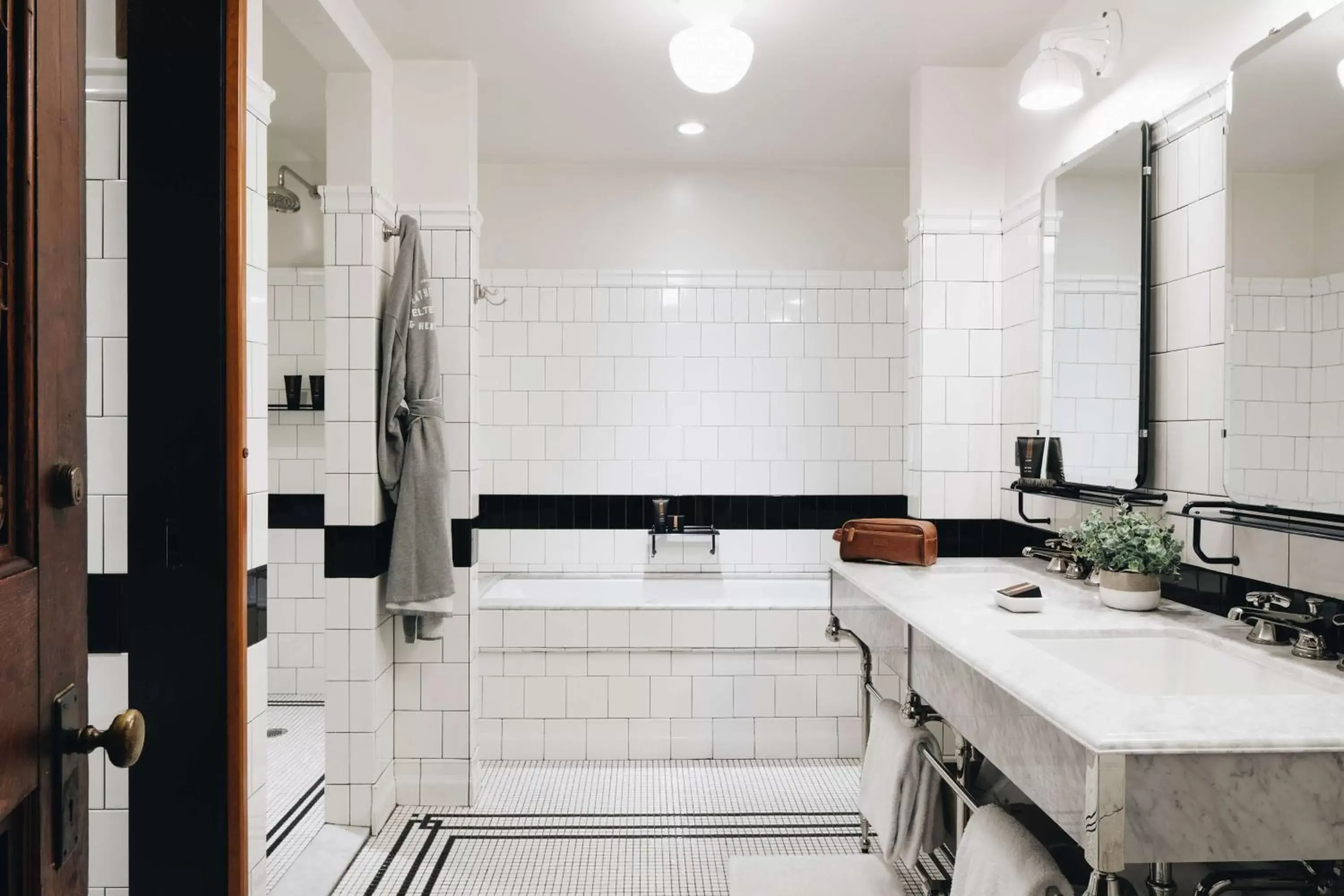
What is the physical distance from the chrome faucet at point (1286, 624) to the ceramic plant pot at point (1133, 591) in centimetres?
24

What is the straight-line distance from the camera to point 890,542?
2393mm

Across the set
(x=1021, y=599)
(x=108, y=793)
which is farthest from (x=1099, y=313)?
(x=108, y=793)

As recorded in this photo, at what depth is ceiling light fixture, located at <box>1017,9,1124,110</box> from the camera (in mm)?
2219

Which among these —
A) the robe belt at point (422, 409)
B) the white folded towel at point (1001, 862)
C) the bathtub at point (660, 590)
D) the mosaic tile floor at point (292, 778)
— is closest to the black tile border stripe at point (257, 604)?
the mosaic tile floor at point (292, 778)

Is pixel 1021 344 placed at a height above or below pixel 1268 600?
above

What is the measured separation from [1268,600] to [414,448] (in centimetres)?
234

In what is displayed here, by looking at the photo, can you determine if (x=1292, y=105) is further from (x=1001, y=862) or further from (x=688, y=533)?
(x=688, y=533)

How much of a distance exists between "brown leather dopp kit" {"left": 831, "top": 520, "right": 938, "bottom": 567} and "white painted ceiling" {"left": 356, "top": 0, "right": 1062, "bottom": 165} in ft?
5.19

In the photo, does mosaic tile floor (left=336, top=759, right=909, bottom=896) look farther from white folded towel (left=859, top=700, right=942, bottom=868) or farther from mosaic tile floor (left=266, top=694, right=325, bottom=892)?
white folded towel (left=859, top=700, right=942, bottom=868)

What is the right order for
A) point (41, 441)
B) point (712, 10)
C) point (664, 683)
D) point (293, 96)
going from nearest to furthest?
1. point (41, 441)
2. point (712, 10)
3. point (293, 96)
4. point (664, 683)

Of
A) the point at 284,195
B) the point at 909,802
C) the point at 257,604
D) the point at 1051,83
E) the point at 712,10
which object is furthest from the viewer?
the point at 284,195

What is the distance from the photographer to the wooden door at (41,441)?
711 millimetres

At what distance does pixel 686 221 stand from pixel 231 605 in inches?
126

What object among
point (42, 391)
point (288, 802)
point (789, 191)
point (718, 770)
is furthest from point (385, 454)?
point (789, 191)
